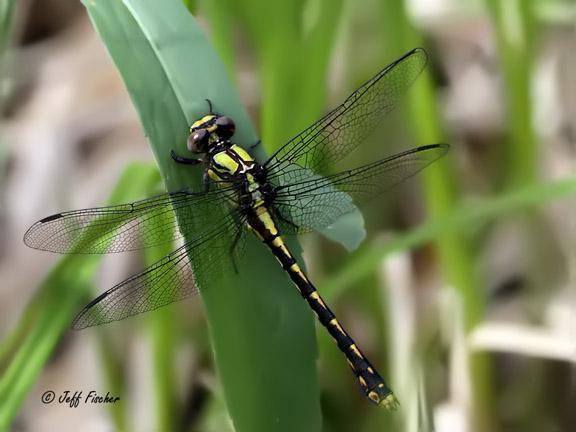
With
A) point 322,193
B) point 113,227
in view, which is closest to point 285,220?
point 322,193

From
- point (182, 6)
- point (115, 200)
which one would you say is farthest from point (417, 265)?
point (182, 6)

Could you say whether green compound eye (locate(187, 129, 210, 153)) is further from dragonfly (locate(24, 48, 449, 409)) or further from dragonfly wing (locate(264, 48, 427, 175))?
dragonfly wing (locate(264, 48, 427, 175))

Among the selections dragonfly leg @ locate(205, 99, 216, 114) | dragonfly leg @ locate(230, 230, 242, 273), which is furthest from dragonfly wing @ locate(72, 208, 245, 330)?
dragonfly leg @ locate(205, 99, 216, 114)

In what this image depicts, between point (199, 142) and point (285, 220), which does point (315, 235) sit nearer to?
Result: point (285, 220)

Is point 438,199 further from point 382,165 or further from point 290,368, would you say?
point 290,368

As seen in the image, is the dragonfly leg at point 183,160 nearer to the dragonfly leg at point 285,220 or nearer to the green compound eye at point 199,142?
the green compound eye at point 199,142
